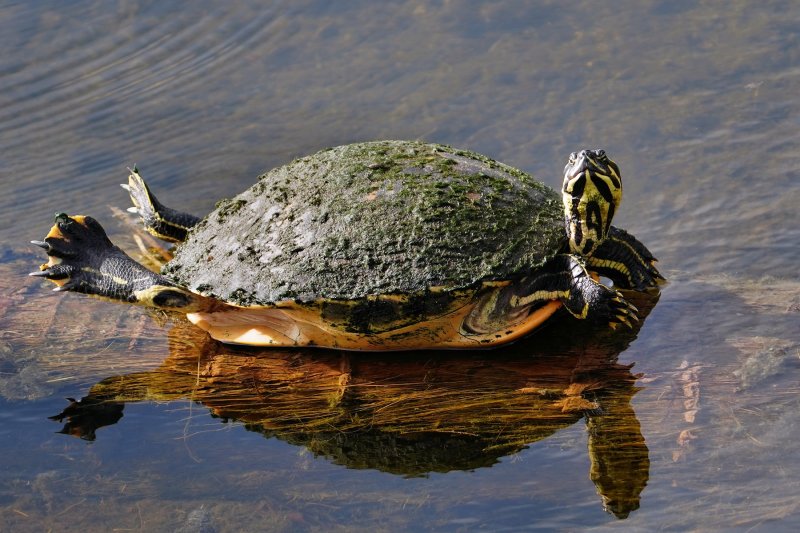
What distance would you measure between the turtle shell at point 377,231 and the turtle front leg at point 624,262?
0.33 m

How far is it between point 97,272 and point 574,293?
97.6 inches

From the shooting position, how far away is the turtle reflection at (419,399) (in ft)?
13.7

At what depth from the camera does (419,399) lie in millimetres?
4527

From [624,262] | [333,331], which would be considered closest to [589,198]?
[624,262]

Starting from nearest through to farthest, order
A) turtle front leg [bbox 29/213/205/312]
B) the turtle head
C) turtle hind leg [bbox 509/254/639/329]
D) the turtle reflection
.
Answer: the turtle reflection
turtle hind leg [bbox 509/254/639/329]
the turtle head
turtle front leg [bbox 29/213/205/312]

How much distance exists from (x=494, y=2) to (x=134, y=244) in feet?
13.2

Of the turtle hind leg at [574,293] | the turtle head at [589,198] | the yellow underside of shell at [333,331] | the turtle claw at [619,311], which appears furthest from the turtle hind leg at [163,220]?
the turtle claw at [619,311]

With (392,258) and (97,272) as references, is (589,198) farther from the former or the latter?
(97,272)

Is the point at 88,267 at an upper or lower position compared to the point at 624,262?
upper

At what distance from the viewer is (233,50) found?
27.1 ft

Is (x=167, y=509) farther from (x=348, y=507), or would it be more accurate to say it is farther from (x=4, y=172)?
(x=4, y=172)

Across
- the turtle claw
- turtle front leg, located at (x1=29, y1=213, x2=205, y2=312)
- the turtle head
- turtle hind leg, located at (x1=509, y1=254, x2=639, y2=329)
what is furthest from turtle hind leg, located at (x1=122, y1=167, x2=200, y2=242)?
the turtle claw

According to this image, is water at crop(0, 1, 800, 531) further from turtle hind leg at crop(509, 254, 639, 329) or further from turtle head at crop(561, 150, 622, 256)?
turtle head at crop(561, 150, 622, 256)

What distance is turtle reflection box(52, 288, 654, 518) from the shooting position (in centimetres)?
418
